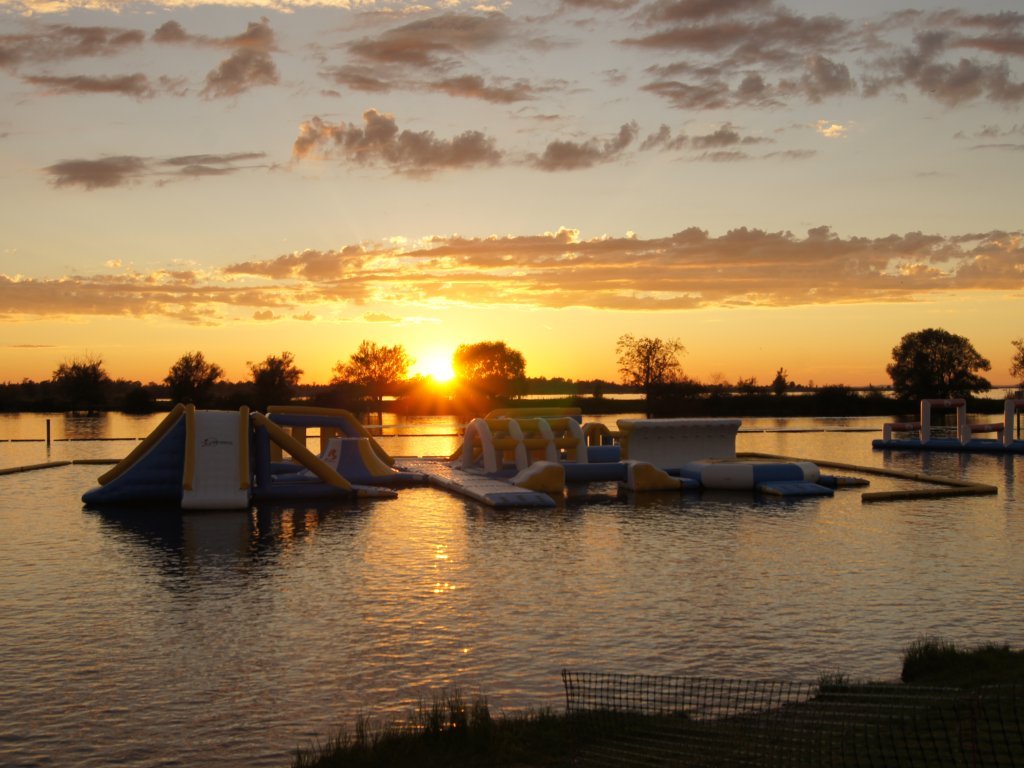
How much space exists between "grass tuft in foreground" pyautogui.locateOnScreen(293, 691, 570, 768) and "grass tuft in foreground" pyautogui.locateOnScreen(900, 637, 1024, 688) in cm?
427

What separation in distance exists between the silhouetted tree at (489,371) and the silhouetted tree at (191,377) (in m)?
32.2

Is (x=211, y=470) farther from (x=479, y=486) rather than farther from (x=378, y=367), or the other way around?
(x=378, y=367)

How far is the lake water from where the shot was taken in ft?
36.1

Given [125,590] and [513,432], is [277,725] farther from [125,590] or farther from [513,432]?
[513,432]

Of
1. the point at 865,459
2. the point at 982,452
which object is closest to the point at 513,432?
the point at 865,459

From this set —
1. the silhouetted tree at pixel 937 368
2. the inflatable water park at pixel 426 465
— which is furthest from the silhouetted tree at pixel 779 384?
the inflatable water park at pixel 426 465

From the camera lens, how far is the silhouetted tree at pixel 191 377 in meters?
131

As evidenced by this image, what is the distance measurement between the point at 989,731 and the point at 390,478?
2846 centimetres

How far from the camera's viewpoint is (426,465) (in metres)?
40.9

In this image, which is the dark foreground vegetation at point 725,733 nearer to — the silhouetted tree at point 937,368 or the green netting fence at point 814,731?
the green netting fence at point 814,731

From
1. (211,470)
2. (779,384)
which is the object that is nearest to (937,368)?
(779,384)

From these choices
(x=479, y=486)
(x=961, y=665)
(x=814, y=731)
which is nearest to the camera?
(x=814, y=731)

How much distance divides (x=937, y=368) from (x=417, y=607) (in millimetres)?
114937

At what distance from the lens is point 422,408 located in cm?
13500
